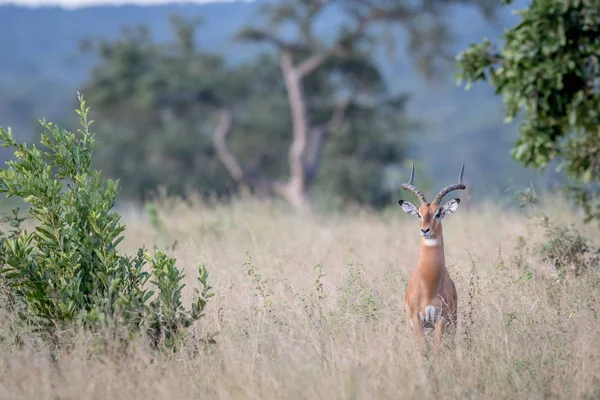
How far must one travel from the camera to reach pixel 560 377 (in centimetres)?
559

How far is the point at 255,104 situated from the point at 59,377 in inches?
1152

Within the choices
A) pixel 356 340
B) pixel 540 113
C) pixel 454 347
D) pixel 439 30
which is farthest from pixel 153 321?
pixel 439 30

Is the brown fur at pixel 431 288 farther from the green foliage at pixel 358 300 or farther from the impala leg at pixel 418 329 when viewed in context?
the green foliage at pixel 358 300

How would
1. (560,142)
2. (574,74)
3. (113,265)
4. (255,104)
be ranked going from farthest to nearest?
(255,104) → (560,142) → (574,74) → (113,265)

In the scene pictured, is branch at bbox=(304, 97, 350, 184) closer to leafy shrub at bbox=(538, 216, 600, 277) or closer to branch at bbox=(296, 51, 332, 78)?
branch at bbox=(296, 51, 332, 78)

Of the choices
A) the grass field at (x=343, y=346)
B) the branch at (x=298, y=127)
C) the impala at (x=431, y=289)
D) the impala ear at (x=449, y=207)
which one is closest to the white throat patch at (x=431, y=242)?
the impala at (x=431, y=289)

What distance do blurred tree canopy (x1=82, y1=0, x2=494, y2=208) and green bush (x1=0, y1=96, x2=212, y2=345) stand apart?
59.6ft

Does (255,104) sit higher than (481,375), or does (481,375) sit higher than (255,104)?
(255,104)

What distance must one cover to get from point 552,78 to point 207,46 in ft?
238

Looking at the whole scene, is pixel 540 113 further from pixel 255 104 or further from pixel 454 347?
pixel 255 104

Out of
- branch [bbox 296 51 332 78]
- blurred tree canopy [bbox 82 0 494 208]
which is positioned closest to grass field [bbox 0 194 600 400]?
blurred tree canopy [bbox 82 0 494 208]

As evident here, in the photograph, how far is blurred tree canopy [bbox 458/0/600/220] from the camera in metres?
8.03

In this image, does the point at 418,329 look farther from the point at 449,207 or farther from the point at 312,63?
the point at 312,63

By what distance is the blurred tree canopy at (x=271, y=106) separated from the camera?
26.0 meters
